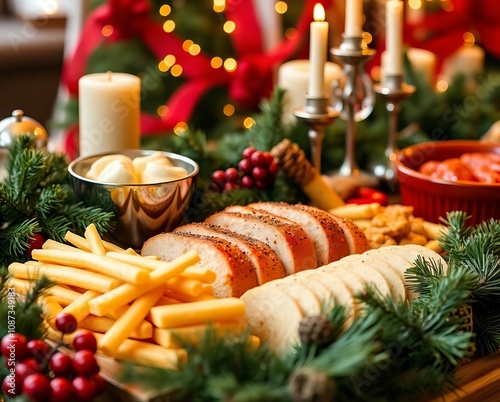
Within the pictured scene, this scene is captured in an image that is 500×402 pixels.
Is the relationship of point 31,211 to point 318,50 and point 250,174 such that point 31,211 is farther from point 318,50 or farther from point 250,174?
point 318,50

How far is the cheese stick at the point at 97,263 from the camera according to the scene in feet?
3.44

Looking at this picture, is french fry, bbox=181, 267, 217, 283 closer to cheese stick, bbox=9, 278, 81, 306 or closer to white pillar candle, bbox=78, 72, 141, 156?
cheese stick, bbox=9, 278, 81, 306

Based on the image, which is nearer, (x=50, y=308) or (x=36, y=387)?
(x=36, y=387)

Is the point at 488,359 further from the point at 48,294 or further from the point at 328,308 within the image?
the point at 48,294

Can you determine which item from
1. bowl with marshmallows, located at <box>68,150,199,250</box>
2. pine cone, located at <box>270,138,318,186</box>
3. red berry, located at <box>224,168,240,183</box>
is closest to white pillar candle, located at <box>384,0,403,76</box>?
pine cone, located at <box>270,138,318,186</box>

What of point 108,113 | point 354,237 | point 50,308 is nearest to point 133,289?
point 50,308

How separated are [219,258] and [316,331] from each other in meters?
0.28

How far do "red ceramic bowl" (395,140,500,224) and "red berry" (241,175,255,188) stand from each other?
1.06ft

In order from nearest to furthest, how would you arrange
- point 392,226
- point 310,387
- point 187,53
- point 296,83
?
1. point 310,387
2. point 392,226
3. point 296,83
4. point 187,53

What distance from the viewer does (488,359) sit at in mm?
1148

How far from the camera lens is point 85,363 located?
0.95 metres

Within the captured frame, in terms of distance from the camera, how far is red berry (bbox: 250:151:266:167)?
156cm

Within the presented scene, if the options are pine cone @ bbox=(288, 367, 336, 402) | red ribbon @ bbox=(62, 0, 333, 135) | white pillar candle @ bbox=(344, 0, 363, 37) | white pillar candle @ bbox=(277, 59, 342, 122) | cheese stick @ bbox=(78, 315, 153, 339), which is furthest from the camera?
red ribbon @ bbox=(62, 0, 333, 135)

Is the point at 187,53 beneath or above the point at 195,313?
above
